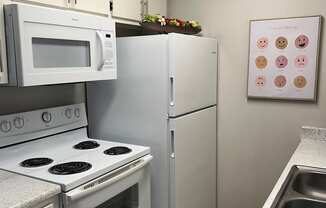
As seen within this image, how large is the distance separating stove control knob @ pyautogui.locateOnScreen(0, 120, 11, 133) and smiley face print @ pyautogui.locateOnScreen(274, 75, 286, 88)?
5.97 feet

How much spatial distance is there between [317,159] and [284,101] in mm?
647

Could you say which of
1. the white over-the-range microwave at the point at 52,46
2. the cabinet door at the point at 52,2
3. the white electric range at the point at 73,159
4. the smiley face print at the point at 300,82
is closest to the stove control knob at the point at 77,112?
the white electric range at the point at 73,159

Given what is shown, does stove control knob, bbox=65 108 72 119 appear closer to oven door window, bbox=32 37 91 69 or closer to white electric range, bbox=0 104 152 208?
white electric range, bbox=0 104 152 208

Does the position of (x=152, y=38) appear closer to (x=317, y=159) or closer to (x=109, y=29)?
(x=109, y=29)

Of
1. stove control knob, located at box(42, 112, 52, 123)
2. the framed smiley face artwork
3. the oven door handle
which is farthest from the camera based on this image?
the framed smiley face artwork

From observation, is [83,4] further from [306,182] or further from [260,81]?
[306,182]

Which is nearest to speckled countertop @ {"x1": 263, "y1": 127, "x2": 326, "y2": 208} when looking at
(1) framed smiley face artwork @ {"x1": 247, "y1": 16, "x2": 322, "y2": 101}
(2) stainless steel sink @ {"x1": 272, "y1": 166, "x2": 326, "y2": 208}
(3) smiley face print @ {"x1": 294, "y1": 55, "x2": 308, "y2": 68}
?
(2) stainless steel sink @ {"x1": 272, "y1": 166, "x2": 326, "y2": 208}

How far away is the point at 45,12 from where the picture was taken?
147 cm

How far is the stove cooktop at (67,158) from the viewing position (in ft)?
4.64

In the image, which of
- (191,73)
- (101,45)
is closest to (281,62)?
(191,73)

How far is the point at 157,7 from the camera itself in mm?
2469

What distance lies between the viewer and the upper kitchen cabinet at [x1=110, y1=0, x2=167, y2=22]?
6.61 feet

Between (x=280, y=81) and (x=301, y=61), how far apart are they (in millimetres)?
200

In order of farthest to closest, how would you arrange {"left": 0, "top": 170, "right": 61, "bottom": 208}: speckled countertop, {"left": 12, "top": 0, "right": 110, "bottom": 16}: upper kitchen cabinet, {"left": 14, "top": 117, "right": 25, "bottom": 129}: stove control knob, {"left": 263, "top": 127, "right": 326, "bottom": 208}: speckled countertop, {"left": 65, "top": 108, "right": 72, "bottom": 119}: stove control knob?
{"left": 65, "top": 108, "right": 72, "bottom": 119}: stove control knob < {"left": 14, "top": 117, "right": 25, "bottom": 129}: stove control knob < {"left": 12, "top": 0, "right": 110, "bottom": 16}: upper kitchen cabinet < {"left": 263, "top": 127, "right": 326, "bottom": 208}: speckled countertop < {"left": 0, "top": 170, "right": 61, "bottom": 208}: speckled countertop
